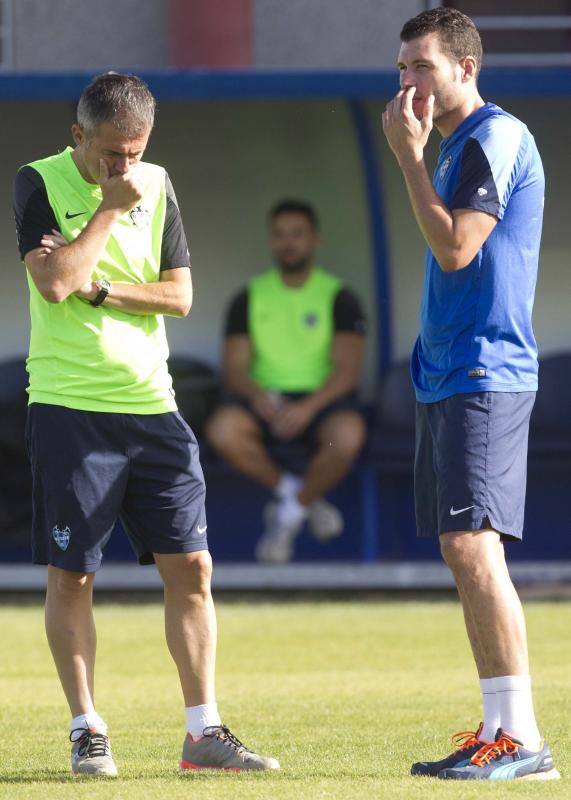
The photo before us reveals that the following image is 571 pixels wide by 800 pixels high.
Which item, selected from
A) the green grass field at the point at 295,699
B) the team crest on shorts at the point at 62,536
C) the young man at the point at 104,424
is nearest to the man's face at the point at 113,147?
the young man at the point at 104,424

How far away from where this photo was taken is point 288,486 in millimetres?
8750

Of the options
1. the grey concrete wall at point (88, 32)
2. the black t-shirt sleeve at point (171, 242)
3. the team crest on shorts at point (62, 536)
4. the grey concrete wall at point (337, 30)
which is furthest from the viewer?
the grey concrete wall at point (88, 32)

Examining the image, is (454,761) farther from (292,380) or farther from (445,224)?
(292,380)

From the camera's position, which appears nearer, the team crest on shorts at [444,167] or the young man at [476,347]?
the young man at [476,347]

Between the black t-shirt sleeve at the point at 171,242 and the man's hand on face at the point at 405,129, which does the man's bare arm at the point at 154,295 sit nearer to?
the black t-shirt sleeve at the point at 171,242

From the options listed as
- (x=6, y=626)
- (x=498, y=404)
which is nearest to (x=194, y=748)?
(x=498, y=404)

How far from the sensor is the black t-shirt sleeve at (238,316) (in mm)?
9062

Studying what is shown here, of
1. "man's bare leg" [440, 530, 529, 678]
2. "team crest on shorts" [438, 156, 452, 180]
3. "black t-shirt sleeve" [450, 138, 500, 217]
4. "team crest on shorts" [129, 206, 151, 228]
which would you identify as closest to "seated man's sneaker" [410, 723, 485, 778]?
"man's bare leg" [440, 530, 529, 678]

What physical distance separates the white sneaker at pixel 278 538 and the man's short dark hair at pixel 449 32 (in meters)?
4.97

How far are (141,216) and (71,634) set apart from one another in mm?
1066

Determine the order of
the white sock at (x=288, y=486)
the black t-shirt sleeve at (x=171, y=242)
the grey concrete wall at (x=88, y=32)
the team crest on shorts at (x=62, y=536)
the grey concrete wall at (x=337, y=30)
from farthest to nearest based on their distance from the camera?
the grey concrete wall at (x=88, y=32) → the grey concrete wall at (x=337, y=30) → the white sock at (x=288, y=486) → the black t-shirt sleeve at (x=171, y=242) → the team crest on shorts at (x=62, y=536)

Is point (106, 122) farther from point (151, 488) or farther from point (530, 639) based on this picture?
point (530, 639)

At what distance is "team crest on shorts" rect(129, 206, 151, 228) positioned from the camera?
4.18 metres

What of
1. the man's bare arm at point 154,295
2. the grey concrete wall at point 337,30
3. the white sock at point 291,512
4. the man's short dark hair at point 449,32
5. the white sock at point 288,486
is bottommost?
the white sock at point 291,512
